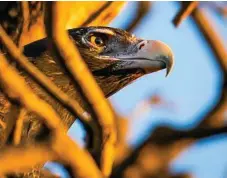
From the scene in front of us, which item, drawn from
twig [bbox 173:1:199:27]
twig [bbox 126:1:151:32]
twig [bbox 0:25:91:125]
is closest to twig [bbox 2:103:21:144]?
twig [bbox 0:25:91:125]

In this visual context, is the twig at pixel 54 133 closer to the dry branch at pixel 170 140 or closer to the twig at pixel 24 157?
the twig at pixel 24 157

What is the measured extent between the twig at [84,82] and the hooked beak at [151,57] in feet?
5.40

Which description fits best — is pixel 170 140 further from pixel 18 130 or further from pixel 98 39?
pixel 98 39

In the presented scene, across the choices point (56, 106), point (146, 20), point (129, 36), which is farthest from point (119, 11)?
point (56, 106)

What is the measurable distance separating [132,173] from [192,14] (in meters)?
1.13

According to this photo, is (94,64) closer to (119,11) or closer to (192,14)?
(192,14)

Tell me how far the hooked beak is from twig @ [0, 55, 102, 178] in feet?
5.74

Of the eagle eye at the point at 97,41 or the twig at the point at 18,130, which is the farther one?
the eagle eye at the point at 97,41

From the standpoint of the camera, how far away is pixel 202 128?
1.84 metres

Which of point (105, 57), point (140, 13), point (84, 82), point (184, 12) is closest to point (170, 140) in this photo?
point (84, 82)

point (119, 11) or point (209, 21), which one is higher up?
point (209, 21)

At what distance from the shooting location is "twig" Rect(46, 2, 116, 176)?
5.33 ft

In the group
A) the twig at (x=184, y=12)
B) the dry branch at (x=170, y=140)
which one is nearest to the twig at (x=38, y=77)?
the dry branch at (x=170, y=140)

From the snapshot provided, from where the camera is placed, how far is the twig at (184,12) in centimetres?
297
